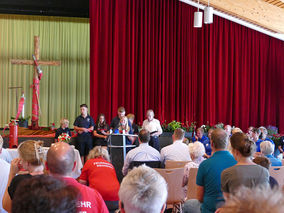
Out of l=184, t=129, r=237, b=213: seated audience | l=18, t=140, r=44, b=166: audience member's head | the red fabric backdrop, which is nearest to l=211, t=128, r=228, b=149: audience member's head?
l=184, t=129, r=237, b=213: seated audience

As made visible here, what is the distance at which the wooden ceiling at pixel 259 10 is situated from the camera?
8.95m

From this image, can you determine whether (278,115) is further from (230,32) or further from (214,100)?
(230,32)

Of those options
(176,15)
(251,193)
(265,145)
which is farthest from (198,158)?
(176,15)

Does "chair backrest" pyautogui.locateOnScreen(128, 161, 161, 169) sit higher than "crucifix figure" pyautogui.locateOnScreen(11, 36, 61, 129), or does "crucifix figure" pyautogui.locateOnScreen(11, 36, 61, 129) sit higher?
"crucifix figure" pyautogui.locateOnScreen(11, 36, 61, 129)

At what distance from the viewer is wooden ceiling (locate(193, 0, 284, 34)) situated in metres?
8.95

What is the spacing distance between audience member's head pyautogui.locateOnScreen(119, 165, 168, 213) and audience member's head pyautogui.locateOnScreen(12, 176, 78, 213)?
0.48 m

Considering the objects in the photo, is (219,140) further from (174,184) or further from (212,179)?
(174,184)

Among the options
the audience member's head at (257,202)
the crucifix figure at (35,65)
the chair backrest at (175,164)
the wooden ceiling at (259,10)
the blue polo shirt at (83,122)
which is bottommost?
the chair backrest at (175,164)

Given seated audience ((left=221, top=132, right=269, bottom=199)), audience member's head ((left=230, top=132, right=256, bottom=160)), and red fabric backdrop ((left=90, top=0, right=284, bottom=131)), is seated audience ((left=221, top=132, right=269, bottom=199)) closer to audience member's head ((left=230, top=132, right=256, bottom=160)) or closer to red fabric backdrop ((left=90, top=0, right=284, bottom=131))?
audience member's head ((left=230, top=132, right=256, bottom=160))

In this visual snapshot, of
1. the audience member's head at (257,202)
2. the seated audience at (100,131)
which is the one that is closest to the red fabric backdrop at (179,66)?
the seated audience at (100,131)

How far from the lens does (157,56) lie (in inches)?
434

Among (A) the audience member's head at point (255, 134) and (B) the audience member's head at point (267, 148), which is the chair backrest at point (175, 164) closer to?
(B) the audience member's head at point (267, 148)

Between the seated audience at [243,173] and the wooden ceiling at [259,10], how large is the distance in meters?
7.30

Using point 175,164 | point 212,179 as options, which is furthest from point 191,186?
point 212,179
